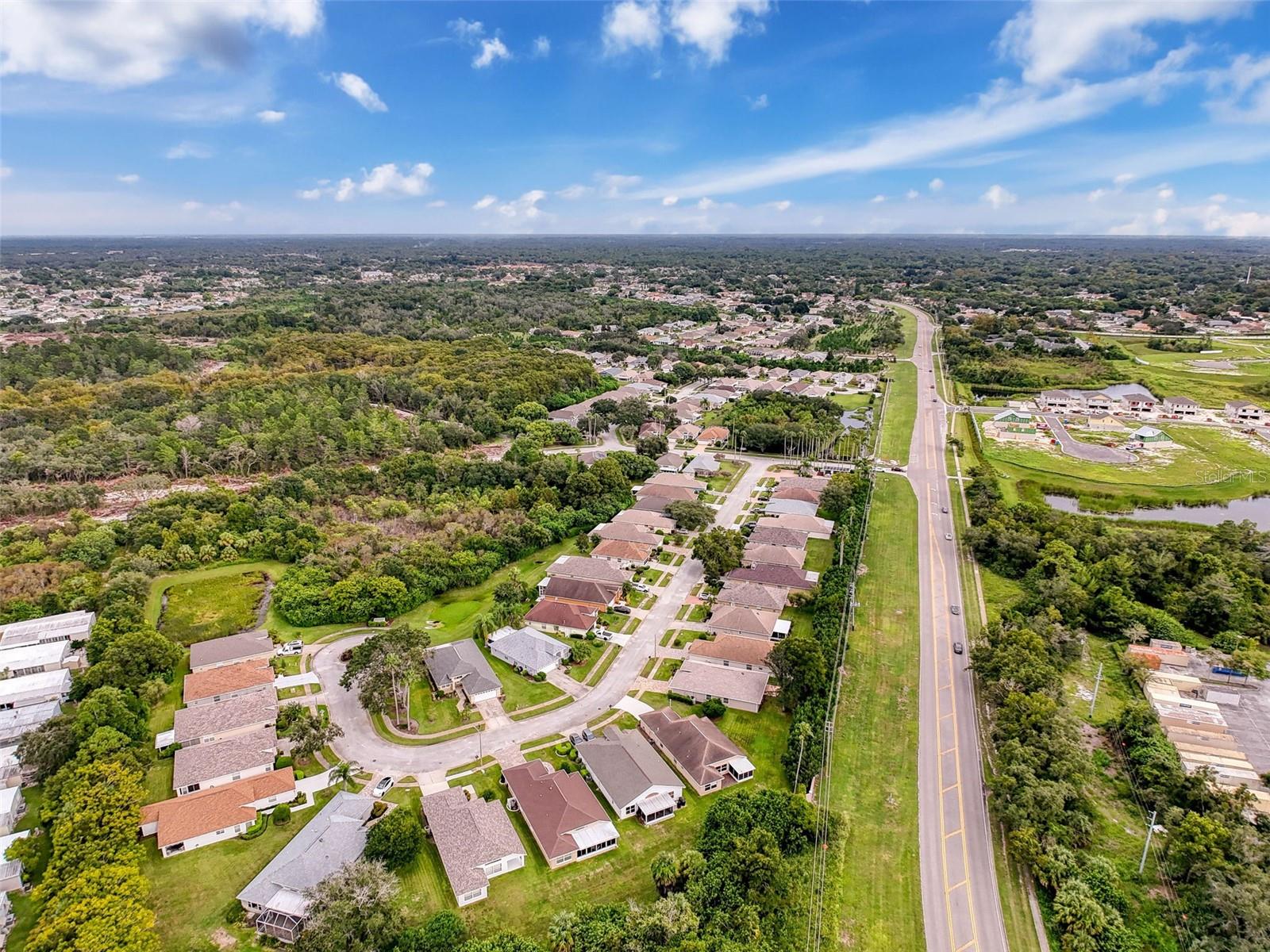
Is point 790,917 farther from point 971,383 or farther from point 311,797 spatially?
point 971,383

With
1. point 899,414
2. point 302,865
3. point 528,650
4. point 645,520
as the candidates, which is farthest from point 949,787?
point 899,414

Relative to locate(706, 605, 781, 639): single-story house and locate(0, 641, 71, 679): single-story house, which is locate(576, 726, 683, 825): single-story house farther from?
locate(0, 641, 71, 679): single-story house

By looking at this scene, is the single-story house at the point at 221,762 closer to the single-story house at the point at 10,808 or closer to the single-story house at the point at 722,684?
the single-story house at the point at 10,808

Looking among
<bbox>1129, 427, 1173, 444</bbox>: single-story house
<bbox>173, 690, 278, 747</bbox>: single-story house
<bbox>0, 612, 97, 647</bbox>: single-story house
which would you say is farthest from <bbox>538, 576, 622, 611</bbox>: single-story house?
<bbox>1129, 427, 1173, 444</bbox>: single-story house

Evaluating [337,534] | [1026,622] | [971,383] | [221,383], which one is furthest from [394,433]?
[971,383]

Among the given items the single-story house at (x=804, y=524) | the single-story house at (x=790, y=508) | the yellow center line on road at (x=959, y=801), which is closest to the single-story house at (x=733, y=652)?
the yellow center line on road at (x=959, y=801)

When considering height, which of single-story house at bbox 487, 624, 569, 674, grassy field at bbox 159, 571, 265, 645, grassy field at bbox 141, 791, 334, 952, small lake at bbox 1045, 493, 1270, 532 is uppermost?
single-story house at bbox 487, 624, 569, 674

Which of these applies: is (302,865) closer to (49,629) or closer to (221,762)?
(221,762)
